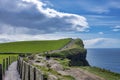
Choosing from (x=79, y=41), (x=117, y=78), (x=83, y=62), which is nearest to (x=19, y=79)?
(x=117, y=78)

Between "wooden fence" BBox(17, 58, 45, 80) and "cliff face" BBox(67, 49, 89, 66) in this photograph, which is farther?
"cliff face" BBox(67, 49, 89, 66)

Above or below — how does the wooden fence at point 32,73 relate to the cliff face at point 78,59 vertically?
above

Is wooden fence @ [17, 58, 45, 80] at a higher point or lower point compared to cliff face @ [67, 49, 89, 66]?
higher

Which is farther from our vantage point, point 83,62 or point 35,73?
point 83,62

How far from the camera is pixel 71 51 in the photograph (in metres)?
133

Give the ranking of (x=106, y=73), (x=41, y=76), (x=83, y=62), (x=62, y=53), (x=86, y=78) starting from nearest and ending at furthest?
1. (x=41, y=76)
2. (x=86, y=78)
3. (x=106, y=73)
4. (x=62, y=53)
5. (x=83, y=62)

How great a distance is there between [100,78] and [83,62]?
89.3 meters

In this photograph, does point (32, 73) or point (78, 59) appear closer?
point (32, 73)

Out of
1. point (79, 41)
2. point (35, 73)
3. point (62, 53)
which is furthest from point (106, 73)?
point (79, 41)

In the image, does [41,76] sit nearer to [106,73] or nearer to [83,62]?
[106,73]

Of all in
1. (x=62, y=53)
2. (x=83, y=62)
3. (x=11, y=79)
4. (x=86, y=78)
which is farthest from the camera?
(x=83, y=62)

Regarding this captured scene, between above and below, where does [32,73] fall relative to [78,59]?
above

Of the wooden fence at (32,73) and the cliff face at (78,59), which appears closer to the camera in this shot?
the wooden fence at (32,73)

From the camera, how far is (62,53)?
12406cm
